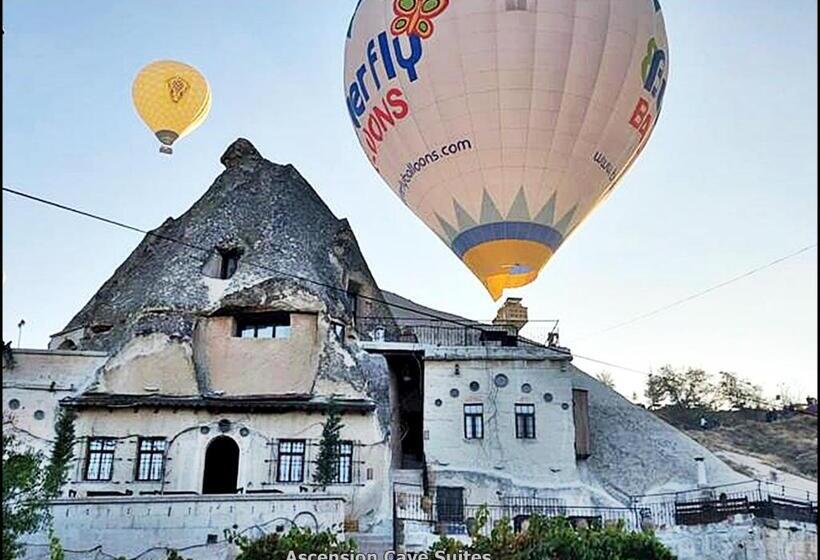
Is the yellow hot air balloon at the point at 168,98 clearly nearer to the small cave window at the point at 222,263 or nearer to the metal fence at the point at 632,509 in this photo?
the small cave window at the point at 222,263

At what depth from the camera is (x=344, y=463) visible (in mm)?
23906

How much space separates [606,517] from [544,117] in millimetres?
10954

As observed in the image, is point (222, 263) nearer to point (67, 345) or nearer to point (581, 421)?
point (67, 345)

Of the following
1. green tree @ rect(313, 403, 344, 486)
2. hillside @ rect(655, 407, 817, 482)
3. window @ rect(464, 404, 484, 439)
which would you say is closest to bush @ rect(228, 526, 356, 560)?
green tree @ rect(313, 403, 344, 486)

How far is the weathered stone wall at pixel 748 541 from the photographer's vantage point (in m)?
20.5

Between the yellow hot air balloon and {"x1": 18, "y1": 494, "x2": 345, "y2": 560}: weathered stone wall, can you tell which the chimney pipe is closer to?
{"x1": 18, "y1": 494, "x2": 345, "y2": 560}: weathered stone wall

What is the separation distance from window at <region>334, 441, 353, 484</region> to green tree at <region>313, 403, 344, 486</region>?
100 mm

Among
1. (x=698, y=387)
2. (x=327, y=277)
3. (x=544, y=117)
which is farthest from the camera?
(x=698, y=387)

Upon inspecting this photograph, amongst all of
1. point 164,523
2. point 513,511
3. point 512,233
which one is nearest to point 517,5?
point 512,233

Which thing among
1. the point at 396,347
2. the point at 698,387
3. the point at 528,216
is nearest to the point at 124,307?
the point at 396,347

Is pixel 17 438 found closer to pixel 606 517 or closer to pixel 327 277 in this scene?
pixel 327 277

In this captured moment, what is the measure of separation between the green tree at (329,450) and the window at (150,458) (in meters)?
4.20

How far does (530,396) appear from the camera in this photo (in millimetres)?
25391

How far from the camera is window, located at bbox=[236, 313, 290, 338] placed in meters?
26.0
